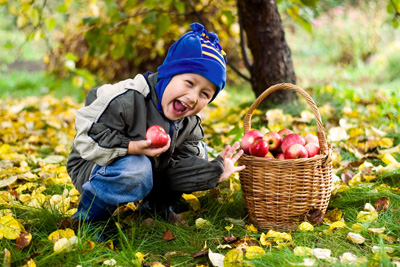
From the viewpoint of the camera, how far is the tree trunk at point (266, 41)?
A: 3691 millimetres

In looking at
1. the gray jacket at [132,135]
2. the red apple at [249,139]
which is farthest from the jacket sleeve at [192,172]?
the red apple at [249,139]

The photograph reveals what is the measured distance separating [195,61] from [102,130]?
50 cm

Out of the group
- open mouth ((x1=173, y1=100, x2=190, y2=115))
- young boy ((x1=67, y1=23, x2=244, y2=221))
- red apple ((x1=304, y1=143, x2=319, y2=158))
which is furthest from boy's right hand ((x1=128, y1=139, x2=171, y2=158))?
red apple ((x1=304, y1=143, x2=319, y2=158))

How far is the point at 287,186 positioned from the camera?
1.88 meters

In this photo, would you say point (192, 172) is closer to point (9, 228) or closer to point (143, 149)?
point (143, 149)

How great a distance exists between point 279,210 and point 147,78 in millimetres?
890

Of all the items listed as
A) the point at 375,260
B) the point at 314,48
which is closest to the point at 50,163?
the point at 375,260

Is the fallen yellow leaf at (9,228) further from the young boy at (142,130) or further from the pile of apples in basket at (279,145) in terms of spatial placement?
the pile of apples in basket at (279,145)

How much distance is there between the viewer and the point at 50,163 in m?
2.93

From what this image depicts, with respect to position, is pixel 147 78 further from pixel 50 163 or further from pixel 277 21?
pixel 277 21

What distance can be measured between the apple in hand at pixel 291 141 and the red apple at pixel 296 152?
8 cm

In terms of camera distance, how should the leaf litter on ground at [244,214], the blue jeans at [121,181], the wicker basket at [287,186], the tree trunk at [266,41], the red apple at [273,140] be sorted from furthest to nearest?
the tree trunk at [266,41], the red apple at [273,140], the wicker basket at [287,186], the blue jeans at [121,181], the leaf litter on ground at [244,214]

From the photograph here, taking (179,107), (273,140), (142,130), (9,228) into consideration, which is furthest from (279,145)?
(9,228)

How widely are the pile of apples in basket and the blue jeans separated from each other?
20.4 inches
